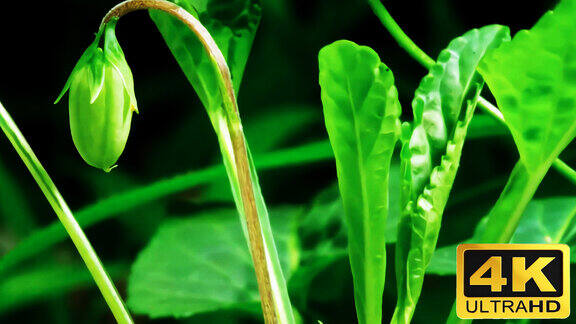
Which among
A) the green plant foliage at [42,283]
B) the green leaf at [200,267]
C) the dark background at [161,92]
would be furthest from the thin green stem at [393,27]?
the green plant foliage at [42,283]

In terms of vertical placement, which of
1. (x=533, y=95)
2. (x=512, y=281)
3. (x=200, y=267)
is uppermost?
(x=533, y=95)

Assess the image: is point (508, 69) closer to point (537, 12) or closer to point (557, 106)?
point (557, 106)

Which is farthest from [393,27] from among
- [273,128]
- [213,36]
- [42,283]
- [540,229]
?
[42,283]

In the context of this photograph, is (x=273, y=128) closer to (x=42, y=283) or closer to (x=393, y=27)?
(x=42, y=283)

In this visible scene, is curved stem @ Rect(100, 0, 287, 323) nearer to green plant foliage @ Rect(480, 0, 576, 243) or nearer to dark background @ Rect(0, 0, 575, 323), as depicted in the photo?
green plant foliage @ Rect(480, 0, 576, 243)

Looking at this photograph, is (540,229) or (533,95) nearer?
(533,95)

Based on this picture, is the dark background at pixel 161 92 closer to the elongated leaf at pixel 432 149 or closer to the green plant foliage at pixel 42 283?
the green plant foliage at pixel 42 283

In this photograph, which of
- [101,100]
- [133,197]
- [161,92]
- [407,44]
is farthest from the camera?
[161,92]
